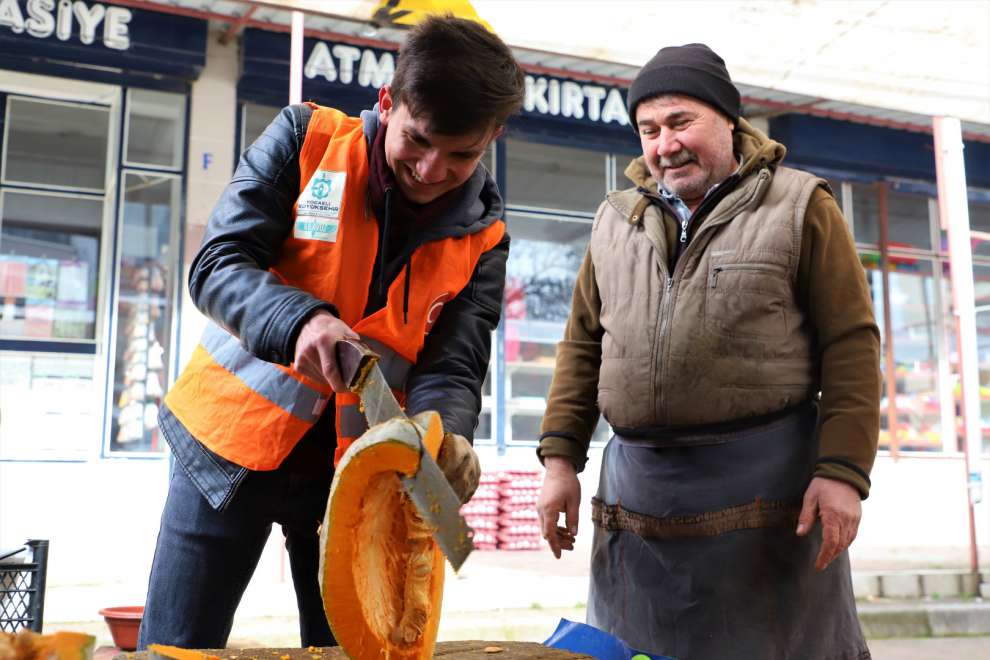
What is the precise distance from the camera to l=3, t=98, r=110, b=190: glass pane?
788cm

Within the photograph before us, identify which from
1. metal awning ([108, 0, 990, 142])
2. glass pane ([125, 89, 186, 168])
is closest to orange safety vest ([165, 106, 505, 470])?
metal awning ([108, 0, 990, 142])

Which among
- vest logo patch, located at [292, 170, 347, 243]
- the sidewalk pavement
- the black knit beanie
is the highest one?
the black knit beanie

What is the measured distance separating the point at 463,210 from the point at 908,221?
10429mm

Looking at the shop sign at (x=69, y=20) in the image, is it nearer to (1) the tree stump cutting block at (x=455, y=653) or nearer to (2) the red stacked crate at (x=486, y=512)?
(2) the red stacked crate at (x=486, y=512)

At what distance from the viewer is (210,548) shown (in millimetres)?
1909

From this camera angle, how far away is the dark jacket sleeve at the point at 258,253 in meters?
1.70

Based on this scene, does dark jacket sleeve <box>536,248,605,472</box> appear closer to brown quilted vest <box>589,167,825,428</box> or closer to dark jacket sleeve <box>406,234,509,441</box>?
brown quilted vest <box>589,167,825,428</box>

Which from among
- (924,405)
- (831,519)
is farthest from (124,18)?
(924,405)

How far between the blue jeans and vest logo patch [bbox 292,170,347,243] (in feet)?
1.62

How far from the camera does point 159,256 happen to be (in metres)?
8.05

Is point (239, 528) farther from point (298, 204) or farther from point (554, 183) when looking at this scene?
point (554, 183)

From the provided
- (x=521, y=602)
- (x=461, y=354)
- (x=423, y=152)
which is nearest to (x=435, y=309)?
(x=461, y=354)

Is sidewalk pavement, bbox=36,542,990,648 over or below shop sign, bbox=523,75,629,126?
below

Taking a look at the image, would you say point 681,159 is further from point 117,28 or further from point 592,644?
Answer: point 117,28
